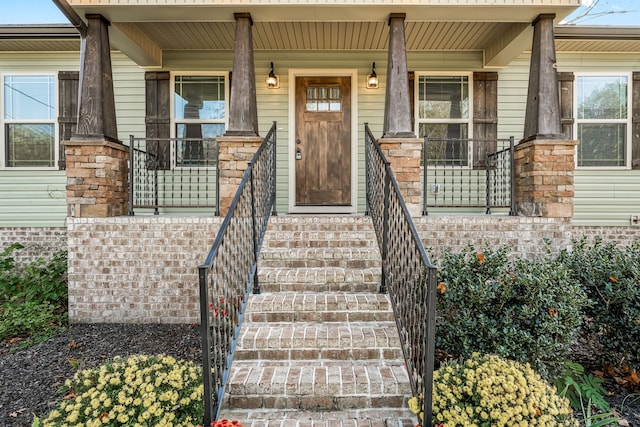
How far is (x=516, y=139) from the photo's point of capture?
577 centimetres

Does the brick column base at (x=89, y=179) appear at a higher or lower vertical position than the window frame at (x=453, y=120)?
lower

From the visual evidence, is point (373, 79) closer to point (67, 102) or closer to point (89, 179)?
point (89, 179)

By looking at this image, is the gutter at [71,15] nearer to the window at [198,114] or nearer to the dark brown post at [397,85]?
the window at [198,114]

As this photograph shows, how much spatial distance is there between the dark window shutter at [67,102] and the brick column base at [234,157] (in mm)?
3058

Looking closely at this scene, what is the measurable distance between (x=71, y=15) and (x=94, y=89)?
→ 31.9 inches

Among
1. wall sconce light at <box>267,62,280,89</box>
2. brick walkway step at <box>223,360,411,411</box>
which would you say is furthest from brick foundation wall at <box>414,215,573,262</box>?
wall sconce light at <box>267,62,280,89</box>

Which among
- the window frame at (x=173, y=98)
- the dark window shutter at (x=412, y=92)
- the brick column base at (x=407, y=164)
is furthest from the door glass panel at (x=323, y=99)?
the brick column base at (x=407, y=164)

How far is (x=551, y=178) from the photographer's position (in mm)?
4105

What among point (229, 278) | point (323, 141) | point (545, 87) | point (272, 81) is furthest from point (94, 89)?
point (545, 87)

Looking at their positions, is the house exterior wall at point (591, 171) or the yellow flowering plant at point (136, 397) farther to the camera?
the house exterior wall at point (591, 171)

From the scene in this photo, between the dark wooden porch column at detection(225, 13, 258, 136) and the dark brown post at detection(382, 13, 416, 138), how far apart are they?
1.59 metres

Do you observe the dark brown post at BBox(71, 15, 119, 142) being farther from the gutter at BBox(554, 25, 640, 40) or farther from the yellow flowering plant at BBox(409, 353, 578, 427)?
the gutter at BBox(554, 25, 640, 40)

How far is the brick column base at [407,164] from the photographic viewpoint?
4129 mm

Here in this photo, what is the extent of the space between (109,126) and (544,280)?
15.3ft
